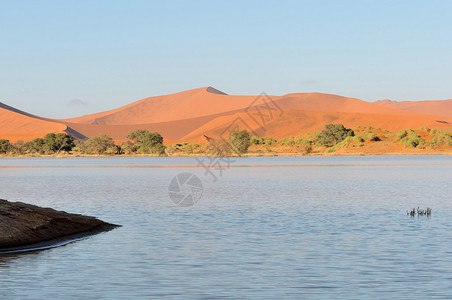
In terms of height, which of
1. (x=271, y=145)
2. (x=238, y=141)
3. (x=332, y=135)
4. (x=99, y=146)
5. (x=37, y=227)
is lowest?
(x=37, y=227)

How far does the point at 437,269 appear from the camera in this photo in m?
16.1

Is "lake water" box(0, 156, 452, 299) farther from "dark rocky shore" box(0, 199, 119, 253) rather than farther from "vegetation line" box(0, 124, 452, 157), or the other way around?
"vegetation line" box(0, 124, 452, 157)

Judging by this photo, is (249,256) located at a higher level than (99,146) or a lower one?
lower

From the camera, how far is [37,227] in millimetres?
22000

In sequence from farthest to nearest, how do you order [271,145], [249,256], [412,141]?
[271,145], [412,141], [249,256]

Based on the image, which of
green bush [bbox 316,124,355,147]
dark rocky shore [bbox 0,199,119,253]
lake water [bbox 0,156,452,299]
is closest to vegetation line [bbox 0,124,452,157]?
green bush [bbox 316,124,355,147]

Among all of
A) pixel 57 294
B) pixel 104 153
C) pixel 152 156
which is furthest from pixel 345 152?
pixel 57 294

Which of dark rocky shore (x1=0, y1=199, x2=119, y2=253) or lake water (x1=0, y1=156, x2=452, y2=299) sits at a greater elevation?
dark rocky shore (x1=0, y1=199, x2=119, y2=253)

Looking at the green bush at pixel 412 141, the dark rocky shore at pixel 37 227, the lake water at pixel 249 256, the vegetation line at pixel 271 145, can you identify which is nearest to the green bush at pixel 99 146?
the vegetation line at pixel 271 145

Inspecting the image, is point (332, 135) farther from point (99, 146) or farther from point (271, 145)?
point (99, 146)

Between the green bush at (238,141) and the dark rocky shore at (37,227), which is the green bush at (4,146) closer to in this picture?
the green bush at (238,141)

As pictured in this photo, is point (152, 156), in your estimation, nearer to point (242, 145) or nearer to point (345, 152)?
point (242, 145)

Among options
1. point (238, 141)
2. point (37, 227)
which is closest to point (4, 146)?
point (238, 141)

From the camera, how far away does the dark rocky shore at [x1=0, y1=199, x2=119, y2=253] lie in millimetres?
20562
